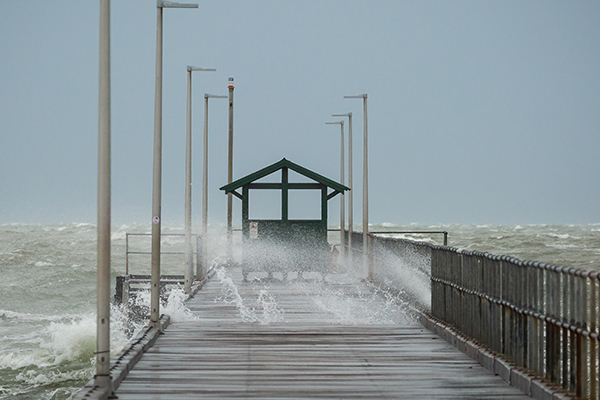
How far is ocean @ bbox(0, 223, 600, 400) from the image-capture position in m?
25.9

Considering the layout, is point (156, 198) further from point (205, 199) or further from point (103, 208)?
point (205, 199)

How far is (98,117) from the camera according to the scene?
9.47 metres

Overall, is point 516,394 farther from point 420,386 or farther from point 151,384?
point 151,384

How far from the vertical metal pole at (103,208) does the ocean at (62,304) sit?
23.3 feet

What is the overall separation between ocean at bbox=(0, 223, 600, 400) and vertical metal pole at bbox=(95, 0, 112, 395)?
7096 millimetres

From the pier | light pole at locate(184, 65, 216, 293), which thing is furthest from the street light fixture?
light pole at locate(184, 65, 216, 293)

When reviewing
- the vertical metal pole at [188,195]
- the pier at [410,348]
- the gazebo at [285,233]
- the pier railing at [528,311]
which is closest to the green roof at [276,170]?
the gazebo at [285,233]

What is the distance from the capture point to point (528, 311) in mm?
9461

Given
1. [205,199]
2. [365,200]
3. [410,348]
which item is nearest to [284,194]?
[365,200]

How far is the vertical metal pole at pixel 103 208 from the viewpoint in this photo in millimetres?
9258

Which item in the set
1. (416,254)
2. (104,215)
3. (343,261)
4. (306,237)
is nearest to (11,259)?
(343,261)

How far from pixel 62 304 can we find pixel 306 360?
47020mm

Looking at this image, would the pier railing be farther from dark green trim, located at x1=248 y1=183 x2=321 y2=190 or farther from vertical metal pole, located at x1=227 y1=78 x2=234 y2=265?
vertical metal pole, located at x1=227 y1=78 x2=234 y2=265

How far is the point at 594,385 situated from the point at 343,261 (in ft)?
90.3
